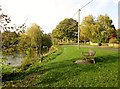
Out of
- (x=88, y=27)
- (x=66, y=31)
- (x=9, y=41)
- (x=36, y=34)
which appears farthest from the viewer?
(x=66, y=31)

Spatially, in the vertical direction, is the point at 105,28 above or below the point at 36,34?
above

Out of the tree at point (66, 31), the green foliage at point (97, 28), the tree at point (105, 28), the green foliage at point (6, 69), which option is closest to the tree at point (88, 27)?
the green foliage at point (97, 28)

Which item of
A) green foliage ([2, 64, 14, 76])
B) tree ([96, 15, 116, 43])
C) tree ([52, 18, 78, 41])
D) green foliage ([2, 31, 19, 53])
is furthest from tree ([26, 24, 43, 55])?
green foliage ([2, 31, 19, 53])

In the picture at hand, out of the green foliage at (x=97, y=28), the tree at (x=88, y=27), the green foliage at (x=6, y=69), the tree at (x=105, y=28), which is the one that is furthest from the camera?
the tree at (x=88, y=27)

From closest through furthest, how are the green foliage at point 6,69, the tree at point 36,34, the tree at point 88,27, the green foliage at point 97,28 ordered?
the green foliage at point 6,69, the green foliage at point 97,28, the tree at point 36,34, the tree at point 88,27

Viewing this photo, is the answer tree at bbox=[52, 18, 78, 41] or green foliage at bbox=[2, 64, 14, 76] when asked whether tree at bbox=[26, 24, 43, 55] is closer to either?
tree at bbox=[52, 18, 78, 41]

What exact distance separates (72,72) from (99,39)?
58.0 m

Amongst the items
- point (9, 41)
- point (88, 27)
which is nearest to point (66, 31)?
point (88, 27)

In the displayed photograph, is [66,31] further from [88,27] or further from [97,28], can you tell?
[97,28]

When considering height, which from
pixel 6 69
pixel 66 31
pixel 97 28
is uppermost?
pixel 66 31

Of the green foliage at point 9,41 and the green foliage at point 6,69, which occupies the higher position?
the green foliage at point 9,41

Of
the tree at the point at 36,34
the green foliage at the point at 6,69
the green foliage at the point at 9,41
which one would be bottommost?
the green foliage at the point at 6,69

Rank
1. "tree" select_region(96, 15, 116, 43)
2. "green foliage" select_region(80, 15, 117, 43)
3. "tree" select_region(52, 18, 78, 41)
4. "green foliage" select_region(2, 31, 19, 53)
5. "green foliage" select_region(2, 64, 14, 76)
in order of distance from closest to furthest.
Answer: "green foliage" select_region(2, 31, 19, 53) → "green foliage" select_region(2, 64, 14, 76) → "tree" select_region(96, 15, 116, 43) → "green foliage" select_region(80, 15, 117, 43) → "tree" select_region(52, 18, 78, 41)

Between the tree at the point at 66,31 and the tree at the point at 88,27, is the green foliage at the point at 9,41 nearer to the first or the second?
the tree at the point at 88,27
